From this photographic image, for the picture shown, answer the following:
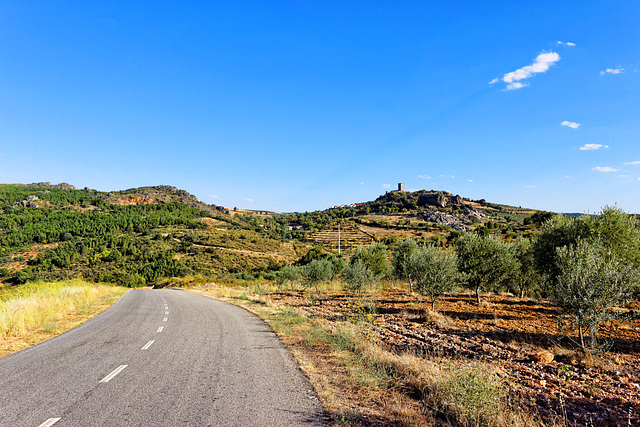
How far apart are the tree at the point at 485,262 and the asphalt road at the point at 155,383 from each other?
19.9 metres

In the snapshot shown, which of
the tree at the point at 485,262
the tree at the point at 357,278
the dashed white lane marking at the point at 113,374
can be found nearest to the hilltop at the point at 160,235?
the tree at the point at 485,262

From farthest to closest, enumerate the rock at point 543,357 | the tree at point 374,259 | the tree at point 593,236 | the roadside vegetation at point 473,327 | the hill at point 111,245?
the hill at point 111,245
the tree at point 374,259
the tree at point 593,236
the rock at point 543,357
the roadside vegetation at point 473,327

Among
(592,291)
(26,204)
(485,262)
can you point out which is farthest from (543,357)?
(26,204)

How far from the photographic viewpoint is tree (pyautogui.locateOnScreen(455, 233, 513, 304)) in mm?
24625

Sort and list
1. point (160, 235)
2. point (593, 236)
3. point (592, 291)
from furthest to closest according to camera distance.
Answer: point (160, 235) → point (593, 236) → point (592, 291)

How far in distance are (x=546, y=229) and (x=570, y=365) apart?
1529 cm

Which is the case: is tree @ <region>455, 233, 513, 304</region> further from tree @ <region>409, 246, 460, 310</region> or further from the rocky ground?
the rocky ground

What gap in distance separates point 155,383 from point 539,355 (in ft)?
37.6

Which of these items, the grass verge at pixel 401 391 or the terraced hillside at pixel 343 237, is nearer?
the grass verge at pixel 401 391

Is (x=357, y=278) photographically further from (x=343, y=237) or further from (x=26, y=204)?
(x=26, y=204)

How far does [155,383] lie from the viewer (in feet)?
21.1

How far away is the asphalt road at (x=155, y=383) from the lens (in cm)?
486

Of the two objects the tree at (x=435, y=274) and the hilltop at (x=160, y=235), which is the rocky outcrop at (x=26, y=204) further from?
the tree at (x=435, y=274)

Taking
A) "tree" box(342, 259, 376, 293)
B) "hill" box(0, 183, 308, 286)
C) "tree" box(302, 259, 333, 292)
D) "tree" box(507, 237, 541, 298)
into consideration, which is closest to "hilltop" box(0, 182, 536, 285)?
"hill" box(0, 183, 308, 286)
